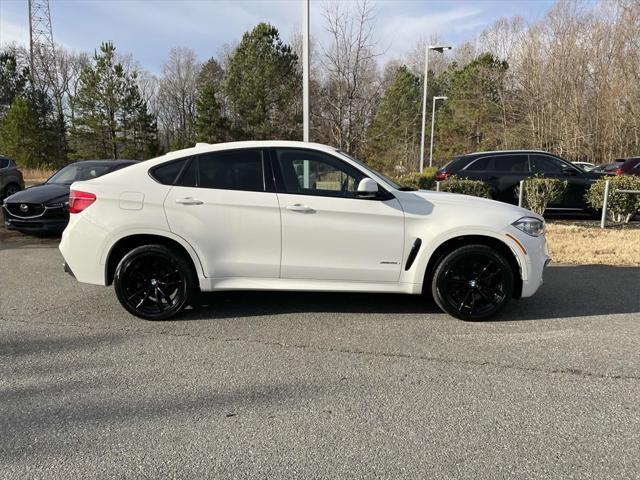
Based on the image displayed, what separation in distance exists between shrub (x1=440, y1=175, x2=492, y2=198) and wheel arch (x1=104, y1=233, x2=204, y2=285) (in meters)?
7.35

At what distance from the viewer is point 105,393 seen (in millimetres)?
3203

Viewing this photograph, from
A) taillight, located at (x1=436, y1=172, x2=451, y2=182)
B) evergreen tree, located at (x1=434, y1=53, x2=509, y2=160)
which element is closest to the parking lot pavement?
taillight, located at (x1=436, y1=172, x2=451, y2=182)

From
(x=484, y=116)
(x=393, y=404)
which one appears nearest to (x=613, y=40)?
(x=484, y=116)

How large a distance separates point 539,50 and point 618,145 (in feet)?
25.7

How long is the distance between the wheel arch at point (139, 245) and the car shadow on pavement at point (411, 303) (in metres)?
0.62

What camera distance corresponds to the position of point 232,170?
4645 mm

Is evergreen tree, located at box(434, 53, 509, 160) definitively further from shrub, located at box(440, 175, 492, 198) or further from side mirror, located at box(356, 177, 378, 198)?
side mirror, located at box(356, 177, 378, 198)

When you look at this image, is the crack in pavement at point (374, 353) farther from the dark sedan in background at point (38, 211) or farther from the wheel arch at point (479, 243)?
the dark sedan in background at point (38, 211)

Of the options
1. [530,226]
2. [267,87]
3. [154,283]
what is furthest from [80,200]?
[267,87]

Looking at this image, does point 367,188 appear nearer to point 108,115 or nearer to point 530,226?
point 530,226

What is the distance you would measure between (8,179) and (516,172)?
13.6m

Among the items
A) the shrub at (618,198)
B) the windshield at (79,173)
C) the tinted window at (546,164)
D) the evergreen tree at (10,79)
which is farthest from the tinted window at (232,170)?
the evergreen tree at (10,79)

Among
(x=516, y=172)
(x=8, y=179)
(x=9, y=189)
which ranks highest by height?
(x=516, y=172)

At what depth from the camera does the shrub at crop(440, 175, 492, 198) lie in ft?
34.6
